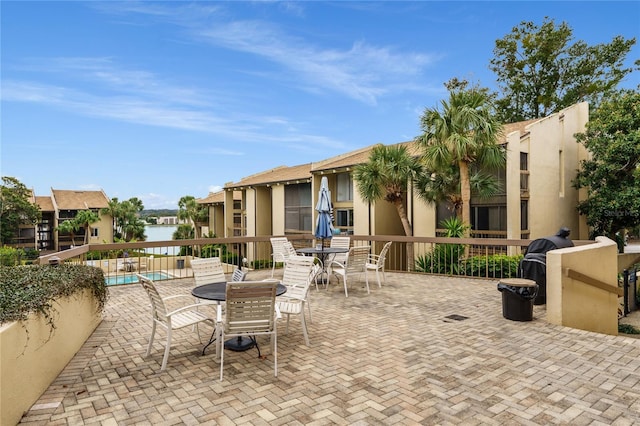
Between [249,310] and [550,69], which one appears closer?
[249,310]

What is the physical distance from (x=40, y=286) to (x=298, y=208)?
58.6ft

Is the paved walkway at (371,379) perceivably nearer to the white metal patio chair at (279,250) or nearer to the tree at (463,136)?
the white metal patio chair at (279,250)

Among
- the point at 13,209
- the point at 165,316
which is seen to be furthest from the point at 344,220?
the point at 13,209

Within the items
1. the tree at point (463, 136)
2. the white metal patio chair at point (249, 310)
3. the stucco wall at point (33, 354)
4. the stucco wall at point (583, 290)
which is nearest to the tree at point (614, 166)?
the tree at point (463, 136)

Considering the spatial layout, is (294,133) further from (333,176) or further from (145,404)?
(145,404)

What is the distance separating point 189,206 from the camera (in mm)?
37969

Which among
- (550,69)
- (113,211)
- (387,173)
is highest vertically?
(550,69)

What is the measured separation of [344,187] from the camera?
1917 centimetres

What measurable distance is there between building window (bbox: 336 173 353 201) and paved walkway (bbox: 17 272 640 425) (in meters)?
13.4

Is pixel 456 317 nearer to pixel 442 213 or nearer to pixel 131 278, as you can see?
pixel 442 213

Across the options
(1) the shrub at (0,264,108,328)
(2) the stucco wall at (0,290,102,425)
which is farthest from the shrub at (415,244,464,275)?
(2) the stucco wall at (0,290,102,425)

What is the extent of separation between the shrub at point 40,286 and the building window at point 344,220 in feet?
45.9

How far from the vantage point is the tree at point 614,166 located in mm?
14328

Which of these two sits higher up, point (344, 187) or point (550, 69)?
point (550, 69)
